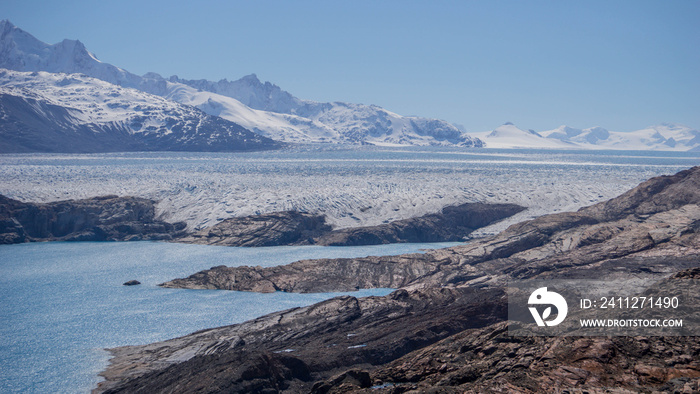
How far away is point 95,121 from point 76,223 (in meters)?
123

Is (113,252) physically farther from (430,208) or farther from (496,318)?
(496,318)

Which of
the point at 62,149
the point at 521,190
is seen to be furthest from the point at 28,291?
the point at 62,149

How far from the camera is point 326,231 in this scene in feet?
161

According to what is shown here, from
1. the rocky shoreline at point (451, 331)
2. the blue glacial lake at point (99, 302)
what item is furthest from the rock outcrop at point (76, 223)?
the rocky shoreline at point (451, 331)

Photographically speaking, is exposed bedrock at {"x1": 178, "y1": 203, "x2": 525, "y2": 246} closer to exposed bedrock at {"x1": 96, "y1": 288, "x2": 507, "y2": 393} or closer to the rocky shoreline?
the rocky shoreline

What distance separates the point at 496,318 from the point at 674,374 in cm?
956

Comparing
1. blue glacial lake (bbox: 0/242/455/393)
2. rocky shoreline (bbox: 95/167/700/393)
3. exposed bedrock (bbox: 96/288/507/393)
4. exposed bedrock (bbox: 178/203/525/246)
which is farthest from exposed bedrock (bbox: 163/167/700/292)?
exposed bedrock (bbox: 178/203/525/246)

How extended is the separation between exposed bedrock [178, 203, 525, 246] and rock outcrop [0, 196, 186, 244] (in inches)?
191

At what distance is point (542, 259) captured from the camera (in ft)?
101

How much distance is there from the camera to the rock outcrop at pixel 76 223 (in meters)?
47.8

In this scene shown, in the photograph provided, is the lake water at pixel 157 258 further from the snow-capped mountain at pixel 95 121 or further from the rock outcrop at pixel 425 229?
the snow-capped mountain at pixel 95 121

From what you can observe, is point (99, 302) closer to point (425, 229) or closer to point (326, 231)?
point (326, 231)

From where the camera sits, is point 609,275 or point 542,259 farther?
point 542,259

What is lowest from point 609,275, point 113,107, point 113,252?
point 113,252
